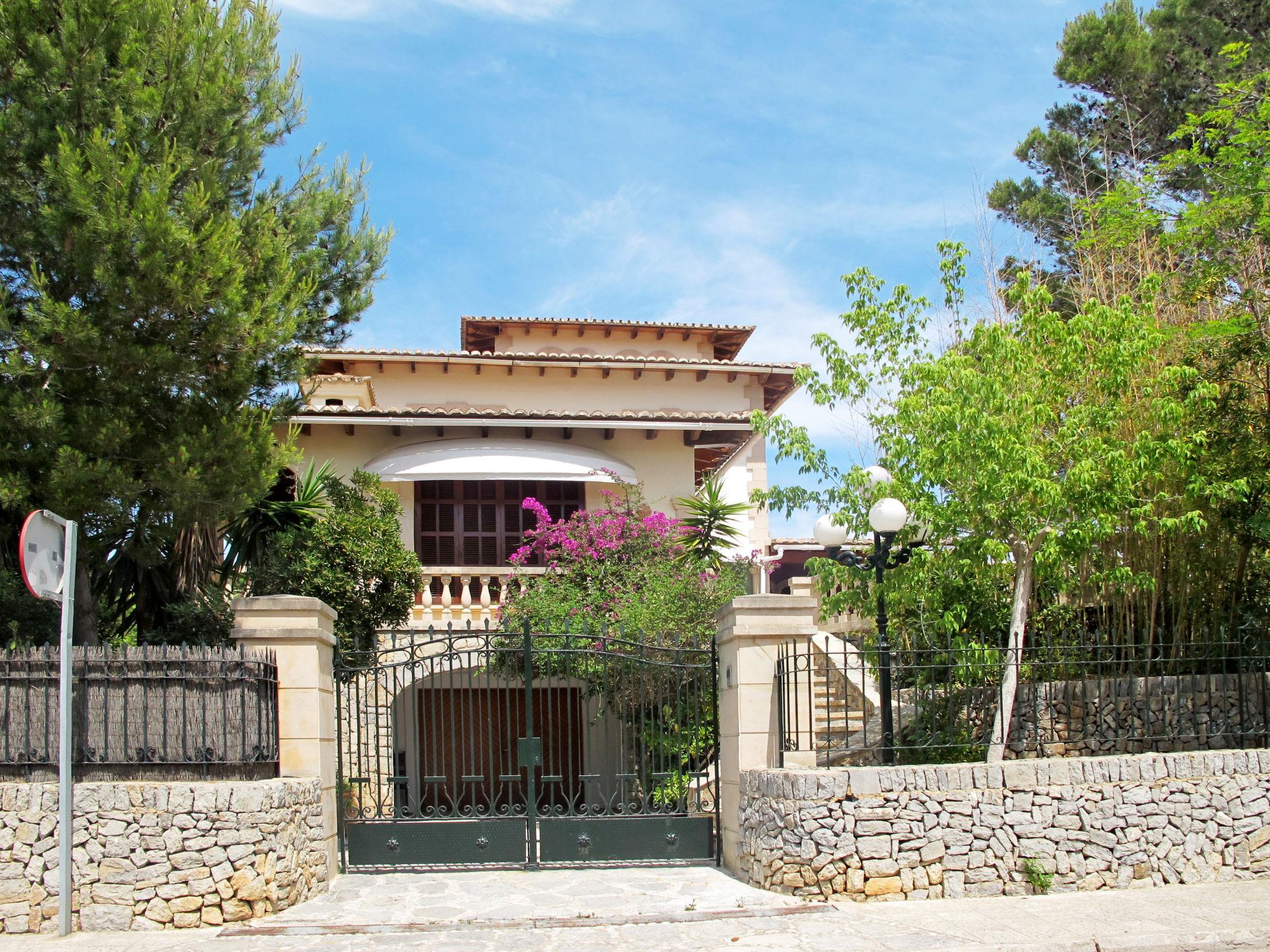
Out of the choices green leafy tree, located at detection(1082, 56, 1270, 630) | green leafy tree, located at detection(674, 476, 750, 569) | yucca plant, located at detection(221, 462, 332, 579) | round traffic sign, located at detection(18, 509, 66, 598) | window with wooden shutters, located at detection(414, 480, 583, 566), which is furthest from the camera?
window with wooden shutters, located at detection(414, 480, 583, 566)

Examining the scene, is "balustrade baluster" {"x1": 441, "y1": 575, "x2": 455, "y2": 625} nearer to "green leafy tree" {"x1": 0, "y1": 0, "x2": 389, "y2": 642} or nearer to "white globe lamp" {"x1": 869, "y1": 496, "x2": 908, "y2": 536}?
"green leafy tree" {"x1": 0, "y1": 0, "x2": 389, "y2": 642}

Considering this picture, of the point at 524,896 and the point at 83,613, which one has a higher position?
the point at 83,613

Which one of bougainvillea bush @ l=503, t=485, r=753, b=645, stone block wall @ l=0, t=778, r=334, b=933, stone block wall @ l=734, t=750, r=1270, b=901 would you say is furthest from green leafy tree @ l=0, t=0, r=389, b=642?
stone block wall @ l=734, t=750, r=1270, b=901

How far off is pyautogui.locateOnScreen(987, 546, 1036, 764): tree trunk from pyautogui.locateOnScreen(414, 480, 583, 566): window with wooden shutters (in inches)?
385

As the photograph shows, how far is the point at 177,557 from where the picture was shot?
13789 millimetres

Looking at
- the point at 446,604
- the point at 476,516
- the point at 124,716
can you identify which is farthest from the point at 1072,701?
the point at 476,516

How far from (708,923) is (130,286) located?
7894mm

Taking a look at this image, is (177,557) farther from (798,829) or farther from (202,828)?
(798,829)

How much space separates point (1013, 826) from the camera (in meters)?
9.96

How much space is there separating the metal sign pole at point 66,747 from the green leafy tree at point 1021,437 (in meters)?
7.30

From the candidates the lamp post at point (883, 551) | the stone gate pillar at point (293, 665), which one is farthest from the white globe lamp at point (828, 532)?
the stone gate pillar at point (293, 665)

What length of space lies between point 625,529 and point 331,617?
20.7 ft

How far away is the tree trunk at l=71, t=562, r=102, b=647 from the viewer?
11.9m

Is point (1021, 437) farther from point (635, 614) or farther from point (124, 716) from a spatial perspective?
point (124, 716)
